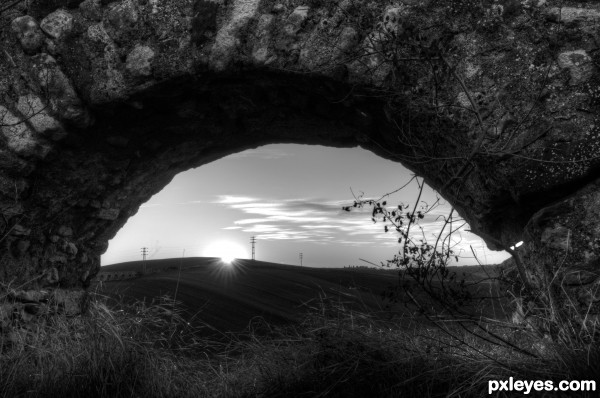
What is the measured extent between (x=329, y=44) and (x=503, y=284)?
6.66 ft

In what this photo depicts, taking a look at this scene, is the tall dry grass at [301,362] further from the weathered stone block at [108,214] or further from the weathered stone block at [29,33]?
the weathered stone block at [29,33]

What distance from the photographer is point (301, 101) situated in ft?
13.7

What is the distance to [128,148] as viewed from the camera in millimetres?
4691

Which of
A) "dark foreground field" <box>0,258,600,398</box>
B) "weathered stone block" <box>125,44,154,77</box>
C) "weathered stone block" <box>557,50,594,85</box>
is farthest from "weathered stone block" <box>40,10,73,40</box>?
"weathered stone block" <box>557,50,594,85</box>

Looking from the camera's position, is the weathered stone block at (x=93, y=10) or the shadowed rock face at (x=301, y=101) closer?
the shadowed rock face at (x=301, y=101)

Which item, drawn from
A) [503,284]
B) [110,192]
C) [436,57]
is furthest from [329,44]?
[110,192]

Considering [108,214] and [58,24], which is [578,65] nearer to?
[58,24]

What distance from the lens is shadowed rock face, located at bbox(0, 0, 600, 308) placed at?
3.18 m

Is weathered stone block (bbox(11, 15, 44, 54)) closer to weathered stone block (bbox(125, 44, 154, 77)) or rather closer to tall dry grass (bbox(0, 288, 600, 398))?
weathered stone block (bbox(125, 44, 154, 77))

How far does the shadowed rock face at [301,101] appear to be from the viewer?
3176 millimetres

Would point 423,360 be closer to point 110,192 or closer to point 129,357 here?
point 129,357

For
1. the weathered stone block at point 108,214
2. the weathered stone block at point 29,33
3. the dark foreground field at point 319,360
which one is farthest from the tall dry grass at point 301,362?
the weathered stone block at point 29,33

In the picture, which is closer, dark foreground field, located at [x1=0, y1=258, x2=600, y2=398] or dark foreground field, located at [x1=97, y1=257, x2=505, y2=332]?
Answer: dark foreground field, located at [x1=0, y1=258, x2=600, y2=398]

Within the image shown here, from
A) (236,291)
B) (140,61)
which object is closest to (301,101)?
(140,61)
